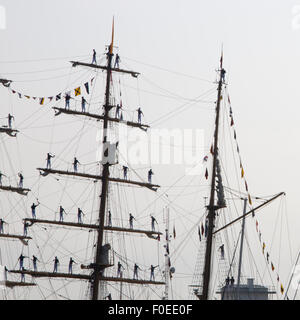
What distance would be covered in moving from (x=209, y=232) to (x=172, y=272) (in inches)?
528

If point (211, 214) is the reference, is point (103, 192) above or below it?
above

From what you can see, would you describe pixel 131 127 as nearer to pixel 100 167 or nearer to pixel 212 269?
pixel 100 167

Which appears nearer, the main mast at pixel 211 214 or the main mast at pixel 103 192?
the main mast at pixel 211 214

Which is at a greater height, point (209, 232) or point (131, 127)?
point (131, 127)

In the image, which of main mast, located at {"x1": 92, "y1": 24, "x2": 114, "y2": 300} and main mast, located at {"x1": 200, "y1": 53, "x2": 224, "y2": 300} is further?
main mast, located at {"x1": 92, "y1": 24, "x2": 114, "y2": 300}

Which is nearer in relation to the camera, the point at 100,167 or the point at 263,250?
the point at 263,250

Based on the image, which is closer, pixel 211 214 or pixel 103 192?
pixel 211 214
